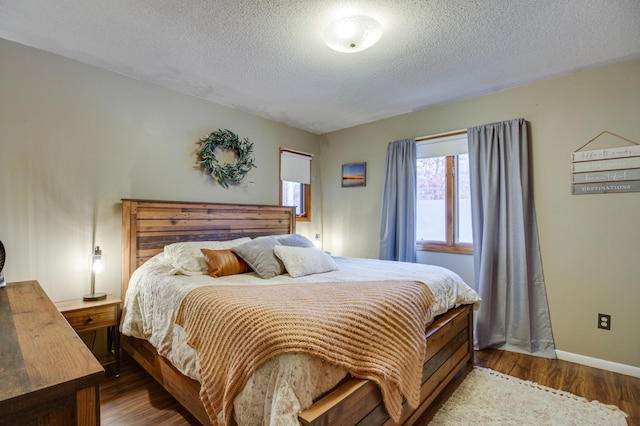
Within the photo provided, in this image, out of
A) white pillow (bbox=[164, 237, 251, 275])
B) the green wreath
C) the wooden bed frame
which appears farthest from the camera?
the green wreath

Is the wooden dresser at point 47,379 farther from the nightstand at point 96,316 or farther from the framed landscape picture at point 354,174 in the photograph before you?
the framed landscape picture at point 354,174

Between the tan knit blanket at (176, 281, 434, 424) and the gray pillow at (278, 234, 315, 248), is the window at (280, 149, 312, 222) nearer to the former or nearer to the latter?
the gray pillow at (278, 234, 315, 248)

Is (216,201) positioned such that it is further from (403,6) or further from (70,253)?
(403,6)

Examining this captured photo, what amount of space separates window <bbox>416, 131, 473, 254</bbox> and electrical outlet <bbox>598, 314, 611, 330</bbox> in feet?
3.60

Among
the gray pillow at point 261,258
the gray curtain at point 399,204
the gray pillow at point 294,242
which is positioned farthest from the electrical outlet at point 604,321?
the gray pillow at point 261,258

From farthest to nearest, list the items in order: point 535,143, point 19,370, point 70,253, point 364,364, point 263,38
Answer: point 535,143
point 70,253
point 263,38
point 364,364
point 19,370

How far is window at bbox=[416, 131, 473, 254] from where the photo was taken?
323 centimetres

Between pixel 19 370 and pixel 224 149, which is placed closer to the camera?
pixel 19 370

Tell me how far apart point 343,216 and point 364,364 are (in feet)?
9.88

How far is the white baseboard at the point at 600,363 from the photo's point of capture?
2.32 meters

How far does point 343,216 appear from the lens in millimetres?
4234

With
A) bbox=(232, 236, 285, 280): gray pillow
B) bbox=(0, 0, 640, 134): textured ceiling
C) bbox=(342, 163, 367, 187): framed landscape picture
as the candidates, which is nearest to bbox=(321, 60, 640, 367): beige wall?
bbox=(0, 0, 640, 134): textured ceiling

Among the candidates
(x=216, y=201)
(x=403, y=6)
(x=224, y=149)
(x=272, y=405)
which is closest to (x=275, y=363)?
(x=272, y=405)

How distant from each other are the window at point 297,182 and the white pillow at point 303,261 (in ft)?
5.21
